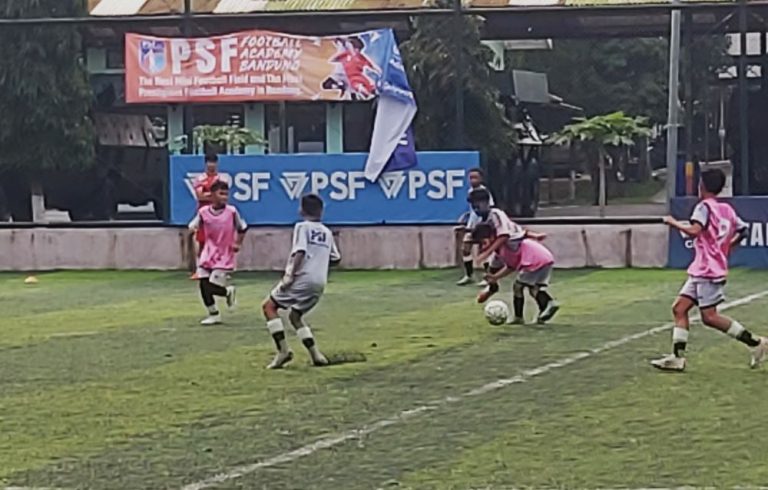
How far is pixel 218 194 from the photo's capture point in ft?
61.6

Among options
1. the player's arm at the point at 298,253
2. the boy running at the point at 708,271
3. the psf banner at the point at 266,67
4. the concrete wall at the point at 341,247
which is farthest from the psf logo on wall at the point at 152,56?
the boy running at the point at 708,271

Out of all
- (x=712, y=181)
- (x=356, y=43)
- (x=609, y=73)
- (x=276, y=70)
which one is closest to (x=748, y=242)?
(x=356, y=43)

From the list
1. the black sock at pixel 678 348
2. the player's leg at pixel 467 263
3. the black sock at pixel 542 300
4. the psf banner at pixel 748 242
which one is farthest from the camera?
the psf banner at pixel 748 242

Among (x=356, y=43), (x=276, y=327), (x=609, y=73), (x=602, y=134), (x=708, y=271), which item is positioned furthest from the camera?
(x=609, y=73)

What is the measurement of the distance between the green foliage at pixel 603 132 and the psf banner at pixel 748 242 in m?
9.19

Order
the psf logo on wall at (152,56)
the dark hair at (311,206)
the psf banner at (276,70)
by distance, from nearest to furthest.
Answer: the dark hair at (311,206) → the psf banner at (276,70) → the psf logo on wall at (152,56)

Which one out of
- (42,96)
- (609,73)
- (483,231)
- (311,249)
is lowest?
(483,231)

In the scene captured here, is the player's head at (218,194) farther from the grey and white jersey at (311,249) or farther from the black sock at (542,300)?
the grey and white jersey at (311,249)

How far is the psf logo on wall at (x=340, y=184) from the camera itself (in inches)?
1122

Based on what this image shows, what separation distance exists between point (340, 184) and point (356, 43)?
2.60 m

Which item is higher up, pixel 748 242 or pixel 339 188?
pixel 339 188

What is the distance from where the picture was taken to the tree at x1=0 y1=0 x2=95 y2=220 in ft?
108

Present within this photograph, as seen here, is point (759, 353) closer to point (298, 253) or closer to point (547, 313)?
point (298, 253)

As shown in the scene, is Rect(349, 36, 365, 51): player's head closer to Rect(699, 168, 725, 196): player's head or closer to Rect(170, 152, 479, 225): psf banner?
Rect(170, 152, 479, 225): psf banner
